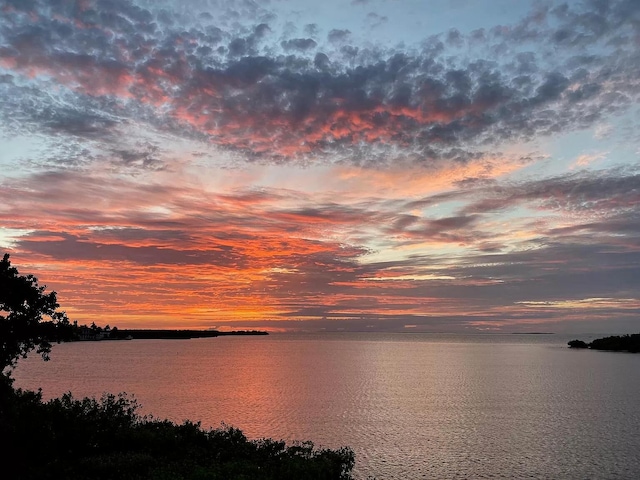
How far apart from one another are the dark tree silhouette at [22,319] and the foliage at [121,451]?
3453mm

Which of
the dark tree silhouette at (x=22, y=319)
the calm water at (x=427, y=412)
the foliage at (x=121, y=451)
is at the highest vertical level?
the dark tree silhouette at (x=22, y=319)

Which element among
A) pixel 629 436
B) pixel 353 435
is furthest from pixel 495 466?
pixel 629 436

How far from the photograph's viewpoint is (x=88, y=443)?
32.3 m

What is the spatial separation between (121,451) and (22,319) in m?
11.0

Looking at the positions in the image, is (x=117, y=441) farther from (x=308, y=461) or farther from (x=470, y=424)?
(x=470, y=424)

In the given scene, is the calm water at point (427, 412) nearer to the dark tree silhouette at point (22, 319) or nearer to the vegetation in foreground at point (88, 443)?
the vegetation in foreground at point (88, 443)

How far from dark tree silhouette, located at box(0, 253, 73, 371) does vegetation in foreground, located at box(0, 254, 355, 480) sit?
0.04 metres

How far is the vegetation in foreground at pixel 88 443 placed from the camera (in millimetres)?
26078

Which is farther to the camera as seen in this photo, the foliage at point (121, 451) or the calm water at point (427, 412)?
the calm water at point (427, 412)

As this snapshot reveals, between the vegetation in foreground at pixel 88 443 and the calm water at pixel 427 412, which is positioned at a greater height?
the vegetation in foreground at pixel 88 443

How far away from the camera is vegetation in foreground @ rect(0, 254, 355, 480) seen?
26.1m

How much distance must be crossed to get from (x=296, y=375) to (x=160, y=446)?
97102 millimetres

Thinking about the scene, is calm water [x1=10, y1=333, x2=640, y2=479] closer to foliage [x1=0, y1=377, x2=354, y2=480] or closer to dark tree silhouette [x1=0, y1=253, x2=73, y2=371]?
foliage [x1=0, y1=377, x2=354, y2=480]

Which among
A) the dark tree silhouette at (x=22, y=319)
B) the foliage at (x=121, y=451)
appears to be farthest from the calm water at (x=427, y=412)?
the dark tree silhouette at (x=22, y=319)
